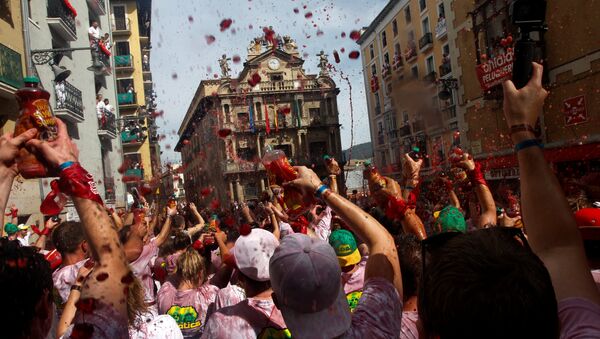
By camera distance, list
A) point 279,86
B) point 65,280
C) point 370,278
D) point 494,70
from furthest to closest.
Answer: point 279,86, point 494,70, point 65,280, point 370,278

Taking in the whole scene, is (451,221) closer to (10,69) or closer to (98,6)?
(10,69)

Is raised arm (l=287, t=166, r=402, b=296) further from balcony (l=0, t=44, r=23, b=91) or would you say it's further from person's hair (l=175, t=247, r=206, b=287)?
balcony (l=0, t=44, r=23, b=91)

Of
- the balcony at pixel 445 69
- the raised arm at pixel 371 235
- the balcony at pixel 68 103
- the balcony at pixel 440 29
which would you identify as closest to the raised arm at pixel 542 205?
the raised arm at pixel 371 235

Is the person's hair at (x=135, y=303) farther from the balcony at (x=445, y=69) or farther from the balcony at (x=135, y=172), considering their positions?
the balcony at (x=135, y=172)

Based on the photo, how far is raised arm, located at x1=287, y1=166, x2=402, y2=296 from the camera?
208 cm

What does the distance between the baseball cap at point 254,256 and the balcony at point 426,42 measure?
2493cm

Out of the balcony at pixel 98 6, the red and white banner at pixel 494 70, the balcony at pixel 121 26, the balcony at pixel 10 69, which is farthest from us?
the balcony at pixel 121 26

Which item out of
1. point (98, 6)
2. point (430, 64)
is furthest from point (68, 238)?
point (430, 64)

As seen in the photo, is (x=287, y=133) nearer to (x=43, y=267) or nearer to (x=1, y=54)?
(x=1, y=54)

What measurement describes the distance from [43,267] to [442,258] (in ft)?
4.22

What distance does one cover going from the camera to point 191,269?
3.73 m

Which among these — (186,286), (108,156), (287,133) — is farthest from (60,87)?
(287,133)

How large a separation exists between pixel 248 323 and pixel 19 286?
110 centimetres

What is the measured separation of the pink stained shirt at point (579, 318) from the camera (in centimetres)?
149
